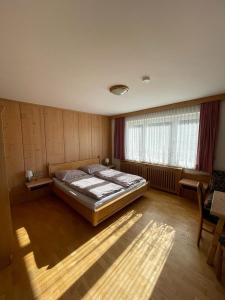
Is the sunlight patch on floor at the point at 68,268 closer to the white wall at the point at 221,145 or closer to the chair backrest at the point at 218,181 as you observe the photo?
the chair backrest at the point at 218,181

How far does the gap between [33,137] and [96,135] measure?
79.2 inches

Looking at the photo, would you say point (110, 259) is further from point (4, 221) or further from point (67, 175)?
point (67, 175)

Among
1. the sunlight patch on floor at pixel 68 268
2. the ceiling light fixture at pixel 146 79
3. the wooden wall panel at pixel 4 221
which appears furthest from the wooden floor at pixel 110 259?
the ceiling light fixture at pixel 146 79

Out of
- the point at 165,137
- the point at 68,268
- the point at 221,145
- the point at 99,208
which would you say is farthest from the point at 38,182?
the point at 221,145

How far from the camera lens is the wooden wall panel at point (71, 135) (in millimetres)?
3859

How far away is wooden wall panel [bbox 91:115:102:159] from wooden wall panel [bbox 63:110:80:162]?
625 millimetres

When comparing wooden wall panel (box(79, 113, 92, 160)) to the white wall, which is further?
wooden wall panel (box(79, 113, 92, 160))

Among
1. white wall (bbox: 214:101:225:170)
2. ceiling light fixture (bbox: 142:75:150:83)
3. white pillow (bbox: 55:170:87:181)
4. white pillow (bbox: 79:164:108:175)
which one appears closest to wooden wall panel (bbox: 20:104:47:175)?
white pillow (bbox: 55:170:87:181)

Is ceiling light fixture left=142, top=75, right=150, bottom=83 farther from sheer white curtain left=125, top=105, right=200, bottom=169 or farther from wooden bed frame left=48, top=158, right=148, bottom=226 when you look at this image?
wooden bed frame left=48, top=158, right=148, bottom=226

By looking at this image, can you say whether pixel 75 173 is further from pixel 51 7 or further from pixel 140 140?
pixel 51 7

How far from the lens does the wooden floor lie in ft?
4.42

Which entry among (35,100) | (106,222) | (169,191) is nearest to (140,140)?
(169,191)

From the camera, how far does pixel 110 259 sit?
5.54 feet

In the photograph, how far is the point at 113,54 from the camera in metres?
1.41
